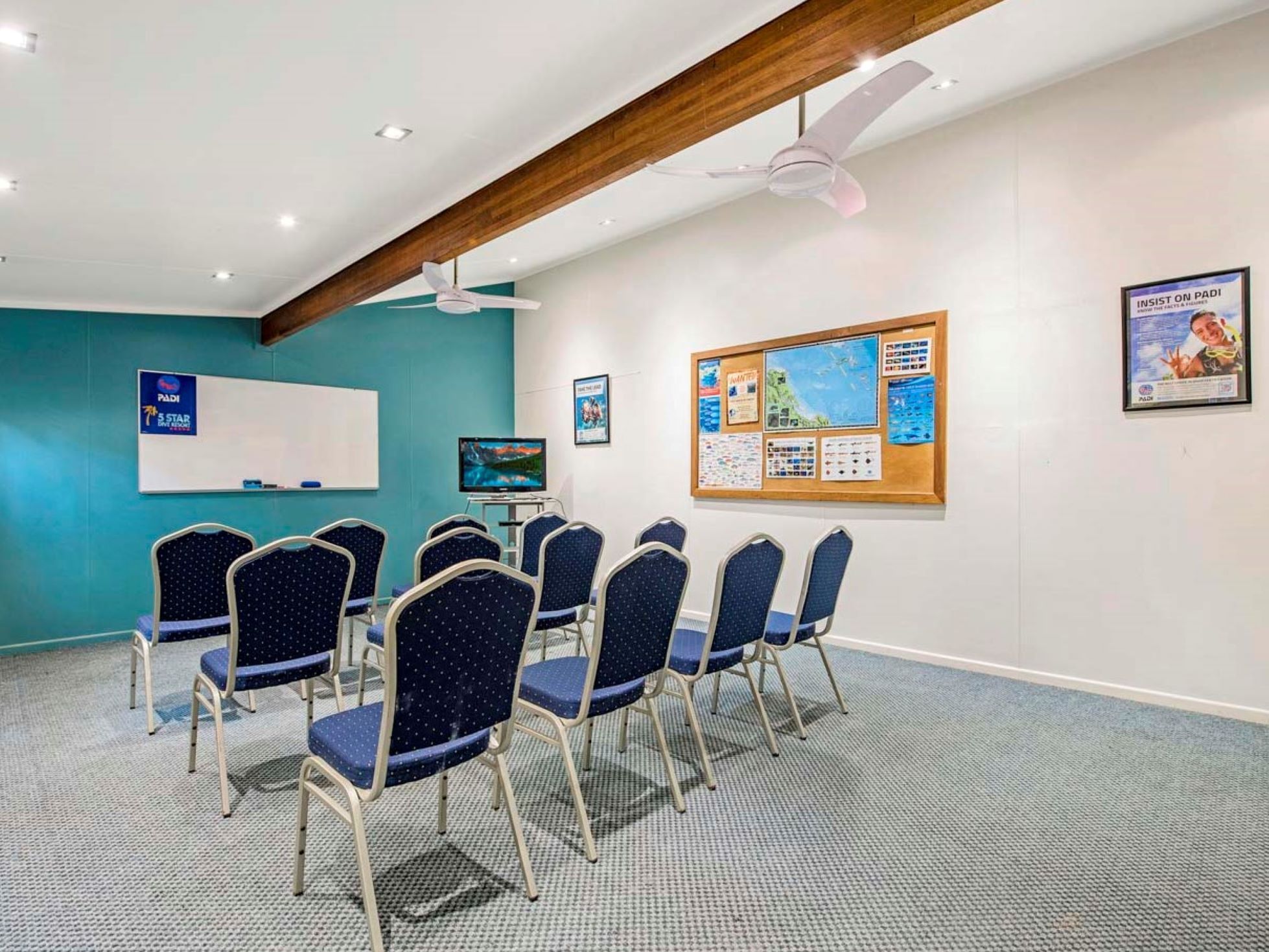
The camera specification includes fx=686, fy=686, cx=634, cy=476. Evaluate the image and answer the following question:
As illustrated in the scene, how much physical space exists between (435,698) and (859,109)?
2.57m

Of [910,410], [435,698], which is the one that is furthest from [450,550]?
[910,410]

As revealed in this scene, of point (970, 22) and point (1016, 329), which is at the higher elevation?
point (970, 22)

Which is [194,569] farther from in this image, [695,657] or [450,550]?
[695,657]

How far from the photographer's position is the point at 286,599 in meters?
2.68

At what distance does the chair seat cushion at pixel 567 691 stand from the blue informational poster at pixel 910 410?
9.55ft

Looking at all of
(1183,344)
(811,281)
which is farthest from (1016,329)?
(811,281)

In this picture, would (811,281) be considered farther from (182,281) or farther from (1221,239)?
(182,281)

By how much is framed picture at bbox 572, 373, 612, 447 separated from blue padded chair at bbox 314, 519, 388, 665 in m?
3.26

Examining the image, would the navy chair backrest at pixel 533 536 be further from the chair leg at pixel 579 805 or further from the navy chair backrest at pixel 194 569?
the chair leg at pixel 579 805

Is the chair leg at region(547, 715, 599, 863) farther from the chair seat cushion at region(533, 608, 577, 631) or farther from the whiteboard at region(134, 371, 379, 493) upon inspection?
the whiteboard at region(134, 371, 379, 493)

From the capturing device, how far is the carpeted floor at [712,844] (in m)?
1.88

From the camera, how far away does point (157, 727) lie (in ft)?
11.3

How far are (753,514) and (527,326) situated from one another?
146 inches

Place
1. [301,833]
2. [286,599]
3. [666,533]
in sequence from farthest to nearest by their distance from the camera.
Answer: [666,533], [286,599], [301,833]
